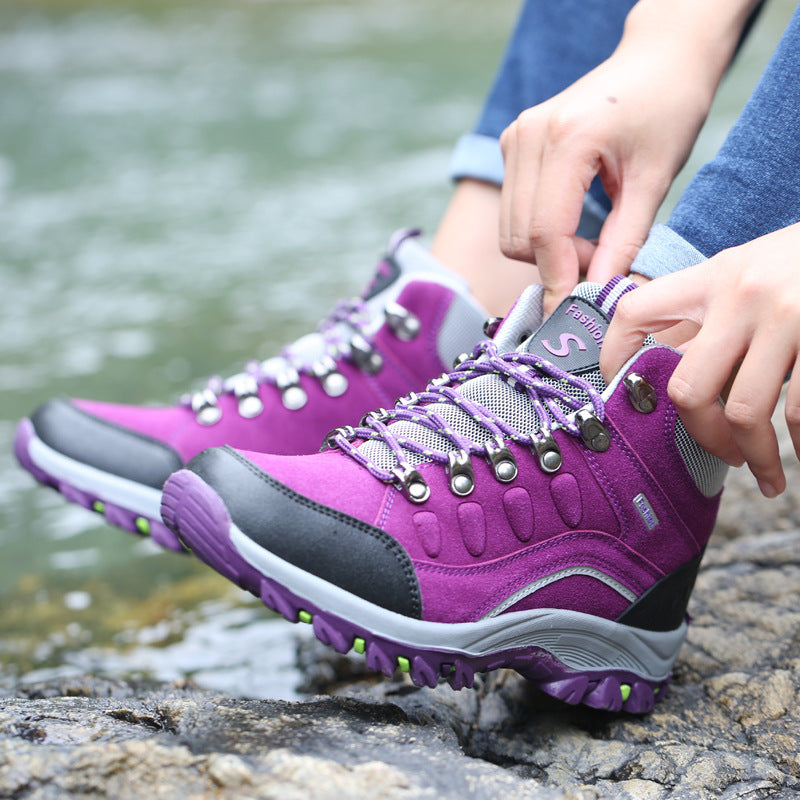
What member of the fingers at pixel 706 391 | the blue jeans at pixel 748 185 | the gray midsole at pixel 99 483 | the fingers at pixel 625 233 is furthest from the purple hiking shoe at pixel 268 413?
the fingers at pixel 706 391

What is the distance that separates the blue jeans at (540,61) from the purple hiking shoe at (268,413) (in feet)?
0.67

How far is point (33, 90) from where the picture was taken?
20.3 ft

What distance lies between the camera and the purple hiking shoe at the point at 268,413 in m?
1.24

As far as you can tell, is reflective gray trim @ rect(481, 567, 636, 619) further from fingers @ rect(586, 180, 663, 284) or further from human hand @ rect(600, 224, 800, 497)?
fingers @ rect(586, 180, 663, 284)

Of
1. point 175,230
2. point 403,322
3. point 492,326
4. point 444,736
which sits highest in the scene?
point 492,326

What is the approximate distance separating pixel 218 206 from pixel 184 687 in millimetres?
3094

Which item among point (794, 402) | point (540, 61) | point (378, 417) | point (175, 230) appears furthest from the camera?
point (175, 230)

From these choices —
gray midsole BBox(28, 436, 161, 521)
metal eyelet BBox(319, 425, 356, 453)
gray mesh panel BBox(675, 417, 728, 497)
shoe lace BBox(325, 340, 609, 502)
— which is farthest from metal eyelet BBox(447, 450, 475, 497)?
gray midsole BBox(28, 436, 161, 521)

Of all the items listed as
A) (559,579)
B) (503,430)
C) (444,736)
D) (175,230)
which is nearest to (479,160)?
(503,430)

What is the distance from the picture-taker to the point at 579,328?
2.98ft

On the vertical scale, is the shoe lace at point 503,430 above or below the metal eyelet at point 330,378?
above

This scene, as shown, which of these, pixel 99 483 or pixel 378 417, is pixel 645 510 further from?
pixel 99 483

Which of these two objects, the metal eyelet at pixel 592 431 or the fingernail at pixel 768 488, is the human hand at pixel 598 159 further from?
the fingernail at pixel 768 488

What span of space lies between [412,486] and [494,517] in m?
0.09
